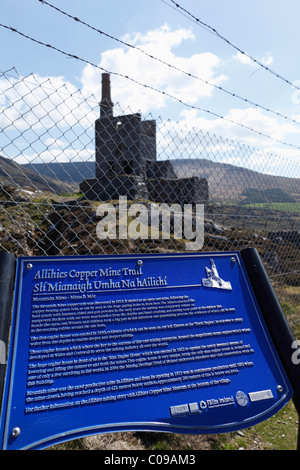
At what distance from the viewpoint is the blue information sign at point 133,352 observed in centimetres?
180

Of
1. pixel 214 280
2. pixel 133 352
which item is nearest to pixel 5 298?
pixel 133 352

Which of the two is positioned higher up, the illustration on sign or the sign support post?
the illustration on sign

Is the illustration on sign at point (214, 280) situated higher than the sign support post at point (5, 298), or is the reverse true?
the illustration on sign at point (214, 280)

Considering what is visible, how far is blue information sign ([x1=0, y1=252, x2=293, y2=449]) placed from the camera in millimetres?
1798

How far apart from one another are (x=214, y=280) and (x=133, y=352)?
89cm

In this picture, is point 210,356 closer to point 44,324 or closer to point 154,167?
point 44,324

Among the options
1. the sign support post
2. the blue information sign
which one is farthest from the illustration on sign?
the sign support post

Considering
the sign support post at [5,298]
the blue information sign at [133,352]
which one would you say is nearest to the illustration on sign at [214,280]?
the blue information sign at [133,352]

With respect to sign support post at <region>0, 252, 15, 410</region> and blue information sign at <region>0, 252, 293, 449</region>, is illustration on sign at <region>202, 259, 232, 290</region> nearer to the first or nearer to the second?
blue information sign at <region>0, 252, 293, 449</region>

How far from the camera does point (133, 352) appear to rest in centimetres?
207

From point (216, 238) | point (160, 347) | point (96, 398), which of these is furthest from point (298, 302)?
point (96, 398)

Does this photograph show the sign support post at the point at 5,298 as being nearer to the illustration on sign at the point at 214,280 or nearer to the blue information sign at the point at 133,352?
the blue information sign at the point at 133,352

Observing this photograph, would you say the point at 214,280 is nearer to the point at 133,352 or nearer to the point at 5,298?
the point at 133,352

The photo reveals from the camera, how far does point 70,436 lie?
1.71m
